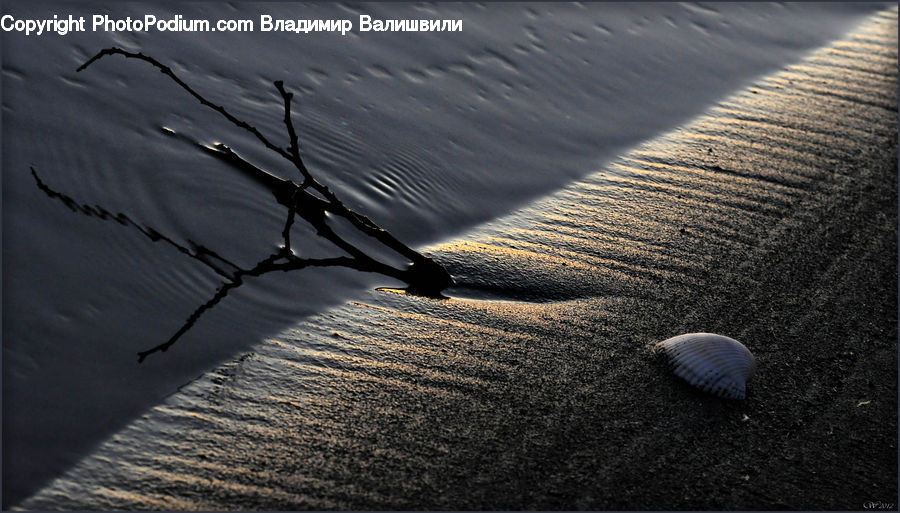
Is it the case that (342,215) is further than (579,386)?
Yes

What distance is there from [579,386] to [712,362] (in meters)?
0.42

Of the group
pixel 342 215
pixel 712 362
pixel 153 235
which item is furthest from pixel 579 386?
pixel 153 235

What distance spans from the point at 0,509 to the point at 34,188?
1294 millimetres

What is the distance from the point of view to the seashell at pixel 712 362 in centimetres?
255

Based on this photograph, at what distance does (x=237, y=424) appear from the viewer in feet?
7.41

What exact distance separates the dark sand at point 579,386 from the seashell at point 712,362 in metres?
0.04

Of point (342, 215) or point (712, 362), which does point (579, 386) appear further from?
point (342, 215)

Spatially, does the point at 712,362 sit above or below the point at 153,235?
below

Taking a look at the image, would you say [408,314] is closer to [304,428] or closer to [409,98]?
[304,428]

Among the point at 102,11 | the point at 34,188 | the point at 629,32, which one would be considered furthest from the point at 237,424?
the point at 629,32

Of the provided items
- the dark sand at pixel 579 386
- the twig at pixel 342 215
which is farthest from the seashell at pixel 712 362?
the twig at pixel 342 215

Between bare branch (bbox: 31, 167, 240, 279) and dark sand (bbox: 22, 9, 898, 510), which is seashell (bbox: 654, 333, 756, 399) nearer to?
dark sand (bbox: 22, 9, 898, 510)

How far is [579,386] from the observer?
2.56m

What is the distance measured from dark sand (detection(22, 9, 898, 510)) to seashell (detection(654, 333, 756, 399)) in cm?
Answer: 4
